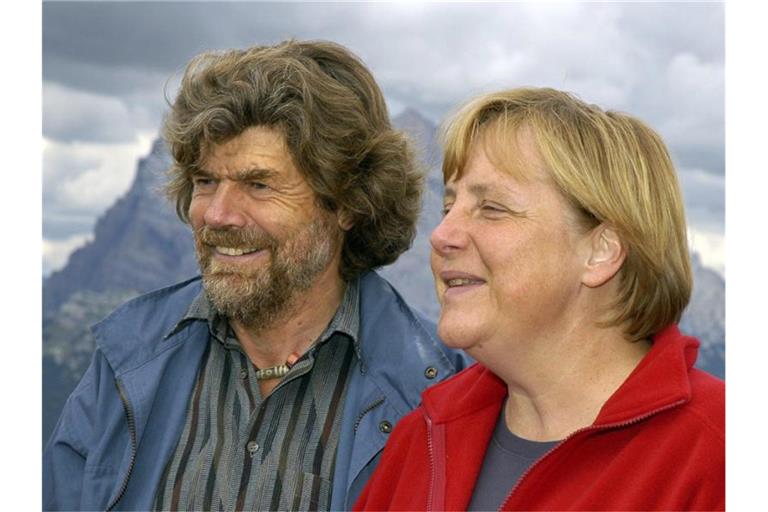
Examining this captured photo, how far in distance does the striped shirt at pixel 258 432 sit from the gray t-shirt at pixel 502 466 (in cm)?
69

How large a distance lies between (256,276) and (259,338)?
0.23 m

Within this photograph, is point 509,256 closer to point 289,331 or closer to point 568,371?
point 568,371

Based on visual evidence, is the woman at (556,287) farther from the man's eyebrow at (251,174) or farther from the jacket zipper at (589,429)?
the man's eyebrow at (251,174)

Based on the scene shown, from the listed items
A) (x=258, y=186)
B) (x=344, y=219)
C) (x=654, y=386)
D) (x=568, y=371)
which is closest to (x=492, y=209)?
(x=568, y=371)

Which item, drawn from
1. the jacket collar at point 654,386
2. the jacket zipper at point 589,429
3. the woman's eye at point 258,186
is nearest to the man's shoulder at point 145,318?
the woman's eye at point 258,186

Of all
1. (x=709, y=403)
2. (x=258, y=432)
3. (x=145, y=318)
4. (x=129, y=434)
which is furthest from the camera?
(x=145, y=318)

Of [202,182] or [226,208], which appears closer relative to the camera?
[226,208]

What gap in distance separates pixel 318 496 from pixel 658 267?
50.8 inches

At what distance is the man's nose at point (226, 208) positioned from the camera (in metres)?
3.51

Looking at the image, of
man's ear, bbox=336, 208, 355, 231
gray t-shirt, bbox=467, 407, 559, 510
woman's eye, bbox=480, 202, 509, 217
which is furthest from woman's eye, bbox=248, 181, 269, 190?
gray t-shirt, bbox=467, 407, 559, 510

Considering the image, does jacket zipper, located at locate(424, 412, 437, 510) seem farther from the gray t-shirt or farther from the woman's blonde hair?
the woman's blonde hair

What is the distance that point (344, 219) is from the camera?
12.7 ft

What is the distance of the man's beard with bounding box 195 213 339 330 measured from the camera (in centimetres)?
354
